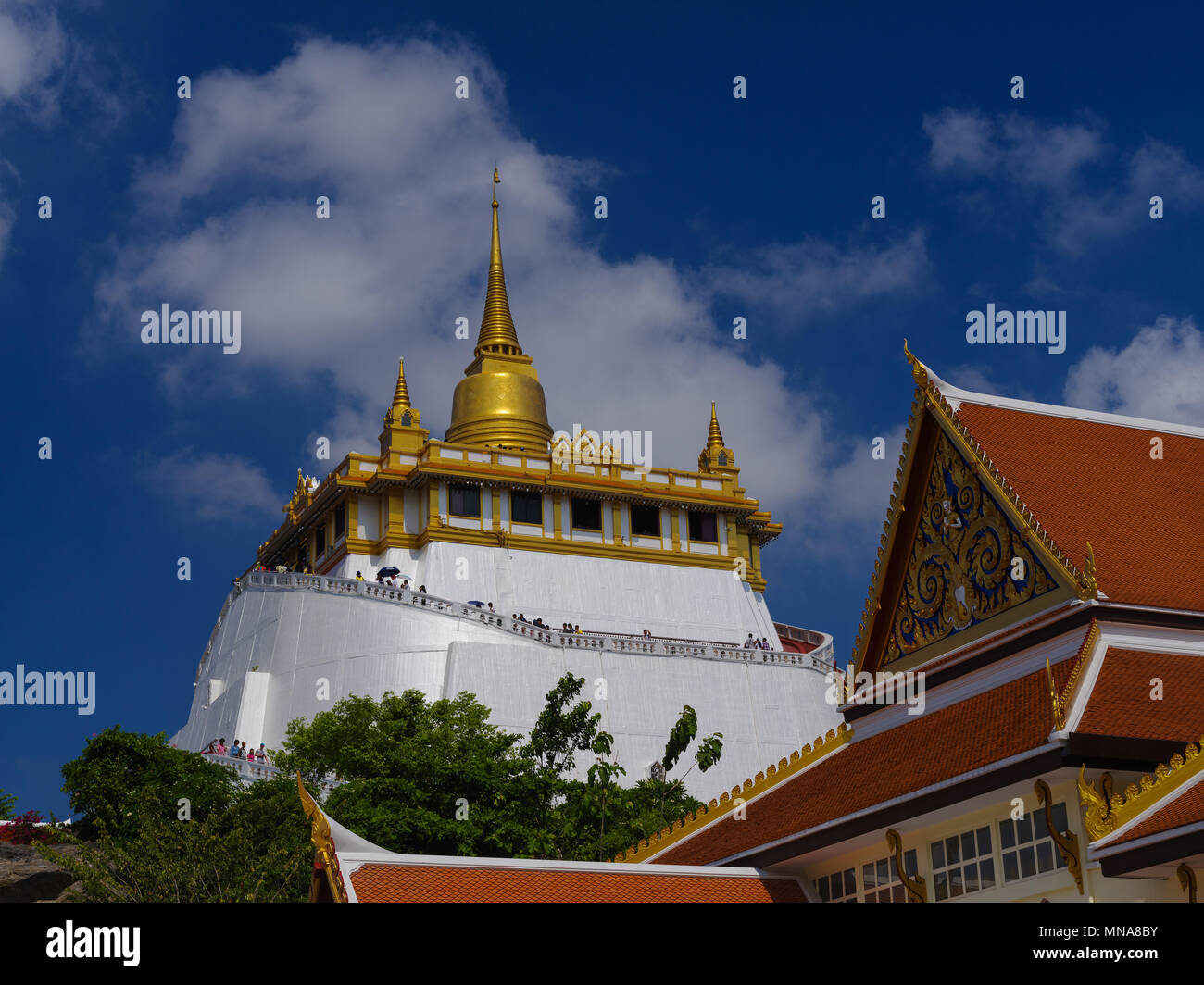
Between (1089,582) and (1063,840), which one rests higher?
(1089,582)

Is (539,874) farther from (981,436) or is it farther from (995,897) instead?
(981,436)

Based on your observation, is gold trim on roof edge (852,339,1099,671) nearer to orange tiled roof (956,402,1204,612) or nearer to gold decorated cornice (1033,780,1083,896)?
orange tiled roof (956,402,1204,612)

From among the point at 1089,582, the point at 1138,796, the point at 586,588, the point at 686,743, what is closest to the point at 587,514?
the point at 586,588

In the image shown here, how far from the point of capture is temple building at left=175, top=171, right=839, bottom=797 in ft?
180

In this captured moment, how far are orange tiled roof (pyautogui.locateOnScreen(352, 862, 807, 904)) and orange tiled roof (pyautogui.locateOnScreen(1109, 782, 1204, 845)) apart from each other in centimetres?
610

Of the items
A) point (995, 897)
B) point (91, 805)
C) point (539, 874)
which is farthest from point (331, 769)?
point (995, 897)

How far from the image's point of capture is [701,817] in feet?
82.1

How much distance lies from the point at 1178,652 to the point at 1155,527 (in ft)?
8.71

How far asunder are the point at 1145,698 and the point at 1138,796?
2.35 metres

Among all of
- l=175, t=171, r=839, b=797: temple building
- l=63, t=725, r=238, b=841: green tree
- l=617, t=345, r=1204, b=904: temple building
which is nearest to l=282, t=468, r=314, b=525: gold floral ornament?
l=175, t=171, r=839, b=797: temple building

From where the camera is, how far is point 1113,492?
22.8 meters

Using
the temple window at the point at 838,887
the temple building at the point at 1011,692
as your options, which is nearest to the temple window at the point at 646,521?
the temple building at the point at 1011,692

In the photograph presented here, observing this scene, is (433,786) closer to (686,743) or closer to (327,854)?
(686,743)
